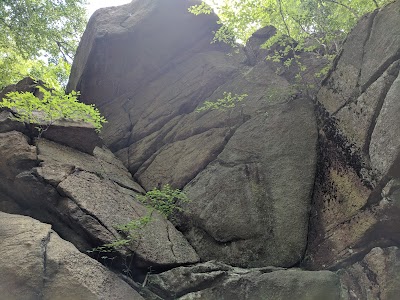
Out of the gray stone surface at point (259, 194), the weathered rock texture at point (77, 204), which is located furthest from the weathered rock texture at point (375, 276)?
the weathered rock texture at point (77, 204)

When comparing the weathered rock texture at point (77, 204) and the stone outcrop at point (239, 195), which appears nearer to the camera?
the stone outcrop at point (239, 195)

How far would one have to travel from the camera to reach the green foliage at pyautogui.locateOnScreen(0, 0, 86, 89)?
14.0m

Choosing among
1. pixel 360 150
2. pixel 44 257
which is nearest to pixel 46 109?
pixel 44 257

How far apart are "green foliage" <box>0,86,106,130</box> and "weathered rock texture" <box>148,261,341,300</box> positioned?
17.1ft

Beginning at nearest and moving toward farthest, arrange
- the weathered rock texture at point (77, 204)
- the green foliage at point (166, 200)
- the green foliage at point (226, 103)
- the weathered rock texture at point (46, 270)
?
1. the weathered rock texture at point (46, 270)
2. the weathered rock texture at point (77, 204)
3. the green foliage at point (166, 200)
4. the green foliage at point (226, 103)

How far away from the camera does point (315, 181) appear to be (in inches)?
305

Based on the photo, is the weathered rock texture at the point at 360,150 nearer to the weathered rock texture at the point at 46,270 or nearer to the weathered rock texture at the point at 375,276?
the weathered rock texture at the point at 375,276

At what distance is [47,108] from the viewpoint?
8914 millimetres

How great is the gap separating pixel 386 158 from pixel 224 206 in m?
3.78

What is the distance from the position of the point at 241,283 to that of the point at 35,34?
1358 centimetres

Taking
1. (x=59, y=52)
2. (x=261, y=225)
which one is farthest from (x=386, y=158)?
(x=59, y=52)

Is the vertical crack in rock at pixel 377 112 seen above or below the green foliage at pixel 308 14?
below

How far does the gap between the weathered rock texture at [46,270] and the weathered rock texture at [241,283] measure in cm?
78

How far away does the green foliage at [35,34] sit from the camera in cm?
1399
